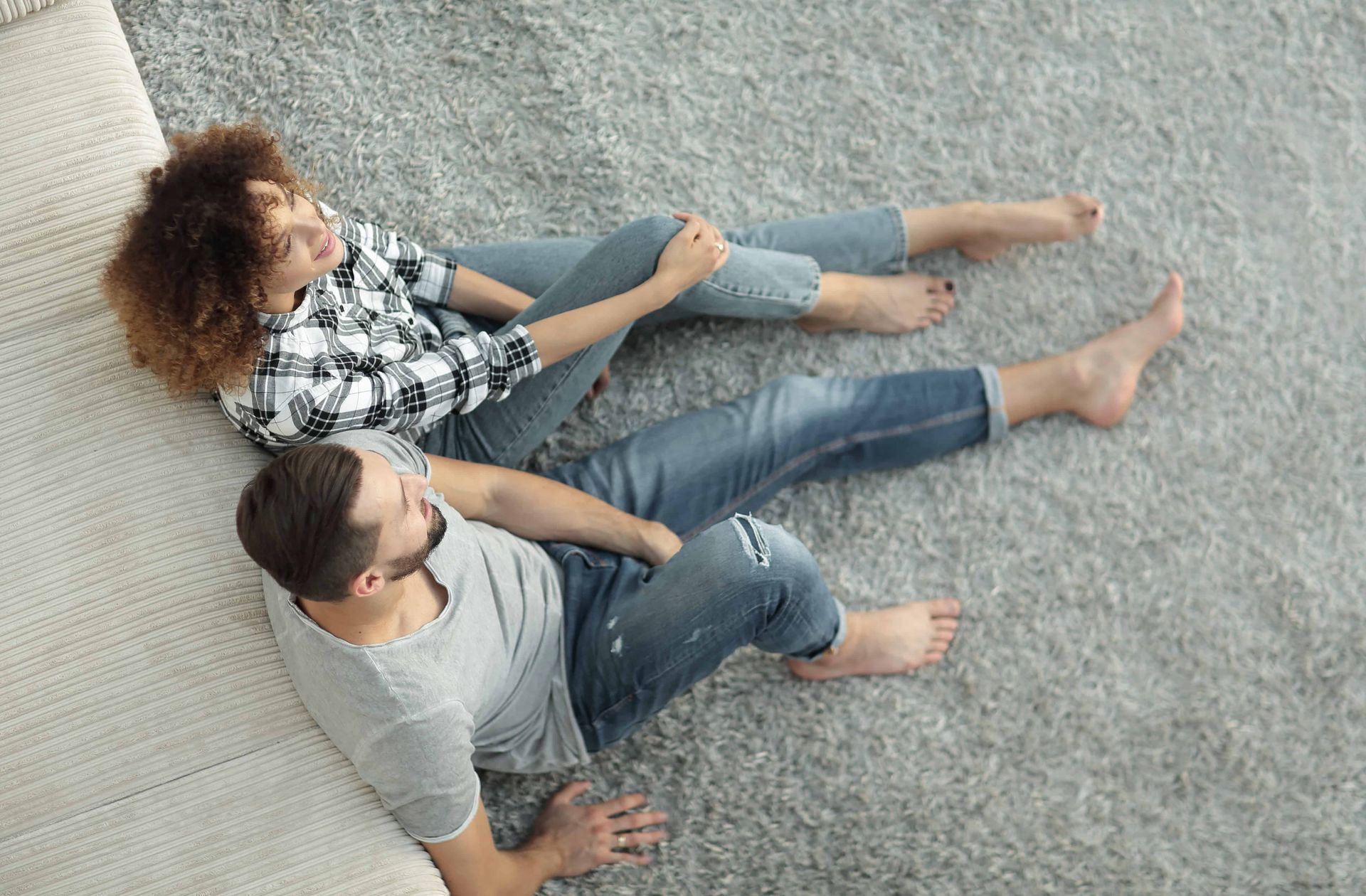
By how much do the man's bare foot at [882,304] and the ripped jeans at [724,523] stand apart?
12 cm

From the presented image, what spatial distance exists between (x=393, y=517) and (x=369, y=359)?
31cm

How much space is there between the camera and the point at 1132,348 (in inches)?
69.2

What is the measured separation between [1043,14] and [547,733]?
153 centimetres

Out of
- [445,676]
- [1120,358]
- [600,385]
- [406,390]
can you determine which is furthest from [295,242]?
[1120,358]

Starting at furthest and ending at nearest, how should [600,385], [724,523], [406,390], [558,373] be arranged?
[600,385]
[558,373]
[724,523]
[406,390]

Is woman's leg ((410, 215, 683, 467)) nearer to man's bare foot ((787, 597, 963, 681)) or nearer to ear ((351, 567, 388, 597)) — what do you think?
ear ((351, 567, 388, 597))

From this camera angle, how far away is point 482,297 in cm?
156

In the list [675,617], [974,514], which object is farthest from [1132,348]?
[675,617]

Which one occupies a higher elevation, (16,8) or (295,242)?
(16,8)

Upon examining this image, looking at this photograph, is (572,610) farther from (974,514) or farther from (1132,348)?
(1132,348)

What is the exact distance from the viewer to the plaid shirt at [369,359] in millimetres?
1233

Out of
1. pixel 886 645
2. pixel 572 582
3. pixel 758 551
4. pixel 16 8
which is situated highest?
pixel 16 8

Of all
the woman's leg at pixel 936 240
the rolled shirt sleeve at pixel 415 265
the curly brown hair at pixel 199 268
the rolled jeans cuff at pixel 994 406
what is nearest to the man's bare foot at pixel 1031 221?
the woman's leg at pixel 936 240

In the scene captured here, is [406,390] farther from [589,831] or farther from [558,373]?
[589,831]
